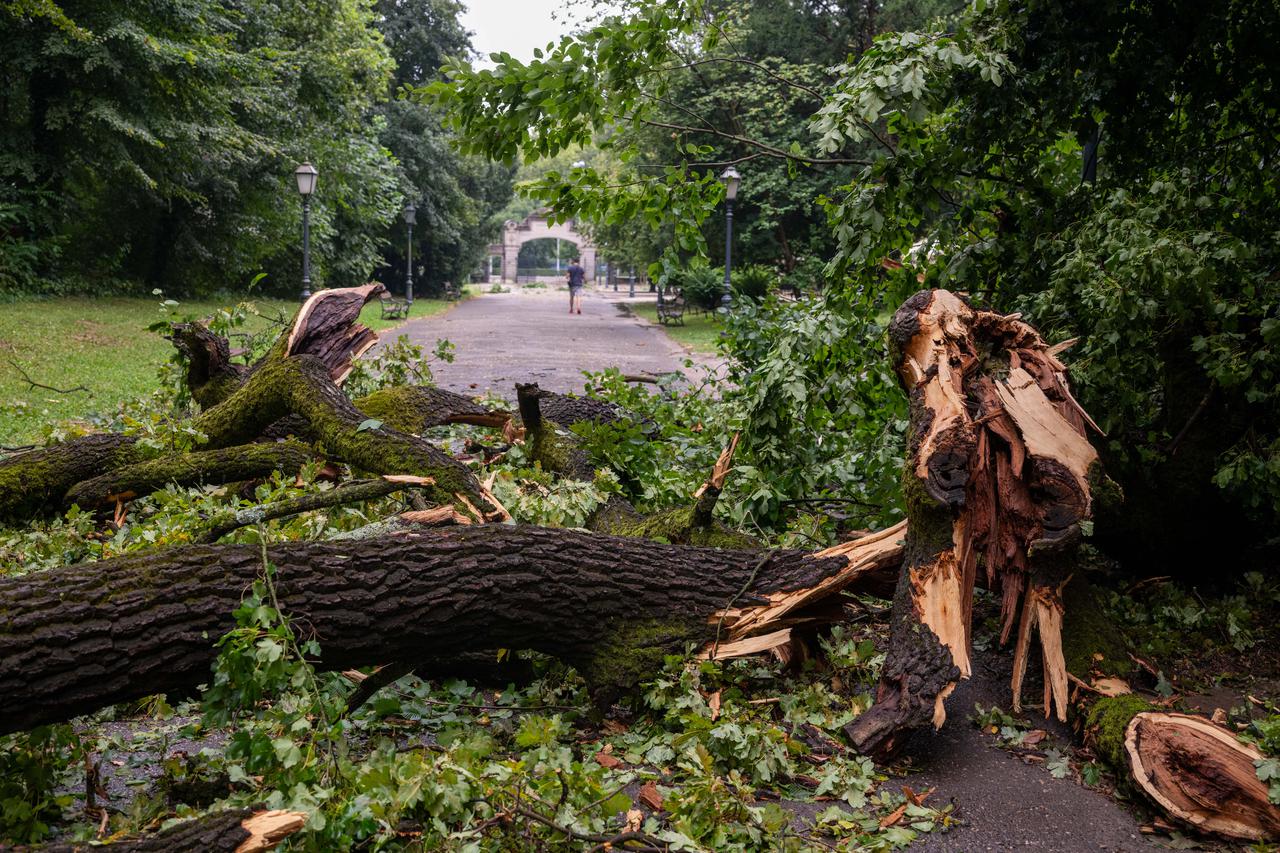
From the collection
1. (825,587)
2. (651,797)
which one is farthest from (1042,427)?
(651,797)

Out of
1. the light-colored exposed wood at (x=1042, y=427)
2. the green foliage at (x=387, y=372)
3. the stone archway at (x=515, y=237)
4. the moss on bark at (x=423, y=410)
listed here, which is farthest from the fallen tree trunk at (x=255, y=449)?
the stone archway at (x=515, y=237)

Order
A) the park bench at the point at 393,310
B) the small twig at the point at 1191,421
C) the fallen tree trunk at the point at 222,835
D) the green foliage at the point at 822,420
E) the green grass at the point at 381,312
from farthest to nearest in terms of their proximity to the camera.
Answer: the park bench at the point at 393,310 → the green grass at the point at 381,312 → the green foliage at the point at 822,420 → the small twig at the point at 1191,421 → the fallen tree trunk at the point at 222,835

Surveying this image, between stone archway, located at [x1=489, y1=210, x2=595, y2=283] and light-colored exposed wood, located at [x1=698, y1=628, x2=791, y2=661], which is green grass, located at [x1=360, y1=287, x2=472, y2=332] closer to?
light-colored exposed wood, located at [x1=698, y1=628, x2=791, y2=661]

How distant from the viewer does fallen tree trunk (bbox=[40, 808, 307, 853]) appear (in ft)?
7.62

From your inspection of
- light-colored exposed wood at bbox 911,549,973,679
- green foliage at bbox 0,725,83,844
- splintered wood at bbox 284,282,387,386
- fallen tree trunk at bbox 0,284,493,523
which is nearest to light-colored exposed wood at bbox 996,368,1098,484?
light-colored exposed wood at bbox 911,549,973,679

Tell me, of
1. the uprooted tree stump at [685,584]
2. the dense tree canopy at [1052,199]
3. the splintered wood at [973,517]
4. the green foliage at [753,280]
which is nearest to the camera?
the uprooted tree stump at [685,584]

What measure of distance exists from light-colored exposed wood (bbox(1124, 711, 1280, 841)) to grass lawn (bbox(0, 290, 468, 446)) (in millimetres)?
6421

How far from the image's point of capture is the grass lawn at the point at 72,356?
987 cm

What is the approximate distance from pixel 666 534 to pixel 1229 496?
2774 mm

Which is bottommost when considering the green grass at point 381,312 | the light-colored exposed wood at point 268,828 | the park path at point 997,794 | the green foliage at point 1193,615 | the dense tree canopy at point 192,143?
the park path at point 997,794

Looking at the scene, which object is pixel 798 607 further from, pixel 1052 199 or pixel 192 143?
pixel 192 143

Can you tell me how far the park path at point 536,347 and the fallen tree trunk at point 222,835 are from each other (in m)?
5.80

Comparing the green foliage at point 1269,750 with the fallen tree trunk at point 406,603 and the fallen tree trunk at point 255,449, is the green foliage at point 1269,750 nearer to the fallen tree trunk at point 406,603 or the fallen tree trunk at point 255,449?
the fallen tree trunk at point 406,603

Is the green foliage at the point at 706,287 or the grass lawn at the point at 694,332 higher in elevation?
the green foliage at the point at 706,287
